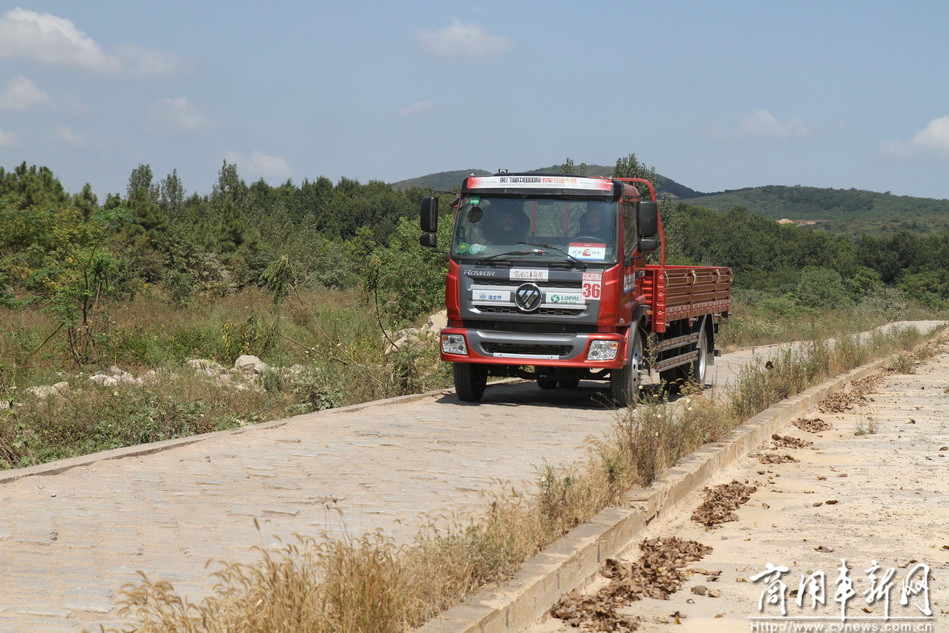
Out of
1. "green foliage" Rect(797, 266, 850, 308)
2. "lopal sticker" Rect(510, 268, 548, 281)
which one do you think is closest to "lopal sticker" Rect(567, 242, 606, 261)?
"lopal sticker" Rect(510, 268, 548, 281)

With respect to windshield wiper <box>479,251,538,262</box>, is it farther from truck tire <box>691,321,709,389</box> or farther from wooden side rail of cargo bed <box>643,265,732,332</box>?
truck tire <box>691,321,709,389</box>

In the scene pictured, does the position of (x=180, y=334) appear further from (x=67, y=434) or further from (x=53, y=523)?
(x=53, y=523)

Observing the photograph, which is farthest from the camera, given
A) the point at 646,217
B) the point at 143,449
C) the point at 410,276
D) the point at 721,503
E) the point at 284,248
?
the point at 284,248

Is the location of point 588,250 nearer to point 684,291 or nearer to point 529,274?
point 529,274

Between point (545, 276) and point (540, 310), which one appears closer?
point (545, 276)

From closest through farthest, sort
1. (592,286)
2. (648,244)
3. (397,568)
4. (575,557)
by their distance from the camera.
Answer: (397,568) → (575,557) → (592,286) → (648,244)

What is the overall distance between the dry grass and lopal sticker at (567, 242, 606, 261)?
412 centimetres

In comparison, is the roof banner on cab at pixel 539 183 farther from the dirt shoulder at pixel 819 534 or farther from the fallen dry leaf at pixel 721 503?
the fallen dry leaf at pixel 721 503

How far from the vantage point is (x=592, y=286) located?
12.4 metres

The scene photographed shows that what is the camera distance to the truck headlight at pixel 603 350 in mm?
12469

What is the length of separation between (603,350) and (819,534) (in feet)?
17.7

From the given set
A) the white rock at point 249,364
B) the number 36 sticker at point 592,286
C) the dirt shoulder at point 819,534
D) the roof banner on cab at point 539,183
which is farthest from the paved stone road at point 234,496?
the white rock at point 249,364

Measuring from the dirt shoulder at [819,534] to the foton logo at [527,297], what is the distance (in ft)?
10.1

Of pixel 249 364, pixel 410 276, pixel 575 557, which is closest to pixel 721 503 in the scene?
pixel 575 557
